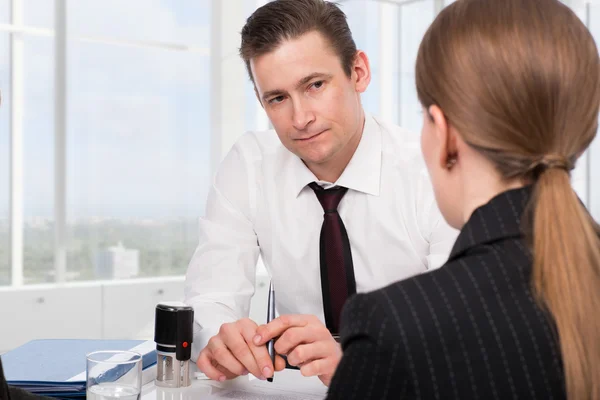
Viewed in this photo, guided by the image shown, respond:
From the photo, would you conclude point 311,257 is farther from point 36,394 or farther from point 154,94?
point 154,94

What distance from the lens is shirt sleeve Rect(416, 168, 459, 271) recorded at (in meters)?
1.91

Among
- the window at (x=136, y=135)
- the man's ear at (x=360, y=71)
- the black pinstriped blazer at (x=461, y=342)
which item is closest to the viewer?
the black pinstriped blazer at (x=461, y=342)

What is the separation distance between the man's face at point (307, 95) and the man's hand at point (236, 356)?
63 centimetres

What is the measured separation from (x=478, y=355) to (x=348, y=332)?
0.15m

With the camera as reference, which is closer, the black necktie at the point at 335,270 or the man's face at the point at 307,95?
the man's face at the point at 307,95

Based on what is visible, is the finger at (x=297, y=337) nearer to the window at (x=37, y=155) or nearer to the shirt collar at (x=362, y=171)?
the shirt collar at (x=362, y=171)

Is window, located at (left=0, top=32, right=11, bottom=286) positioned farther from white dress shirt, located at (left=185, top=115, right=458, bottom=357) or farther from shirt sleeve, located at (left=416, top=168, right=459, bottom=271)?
shirt sleeve, located at (left=416, top=168, right=459, bottom=271)

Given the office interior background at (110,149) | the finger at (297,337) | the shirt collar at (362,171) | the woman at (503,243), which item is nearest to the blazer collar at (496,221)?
the woman at (503,243)

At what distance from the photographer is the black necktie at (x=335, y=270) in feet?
6.28

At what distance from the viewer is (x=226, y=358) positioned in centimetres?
139

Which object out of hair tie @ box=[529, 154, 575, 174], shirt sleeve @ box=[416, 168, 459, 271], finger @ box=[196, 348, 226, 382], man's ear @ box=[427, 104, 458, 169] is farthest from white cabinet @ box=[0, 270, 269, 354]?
hair tie @ box=[529, 154, 575, 174]

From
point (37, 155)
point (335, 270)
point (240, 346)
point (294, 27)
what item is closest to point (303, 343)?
point (240, 346)

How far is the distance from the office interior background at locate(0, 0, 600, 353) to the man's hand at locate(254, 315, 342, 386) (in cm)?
270

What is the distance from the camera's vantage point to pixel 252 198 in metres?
2.14
